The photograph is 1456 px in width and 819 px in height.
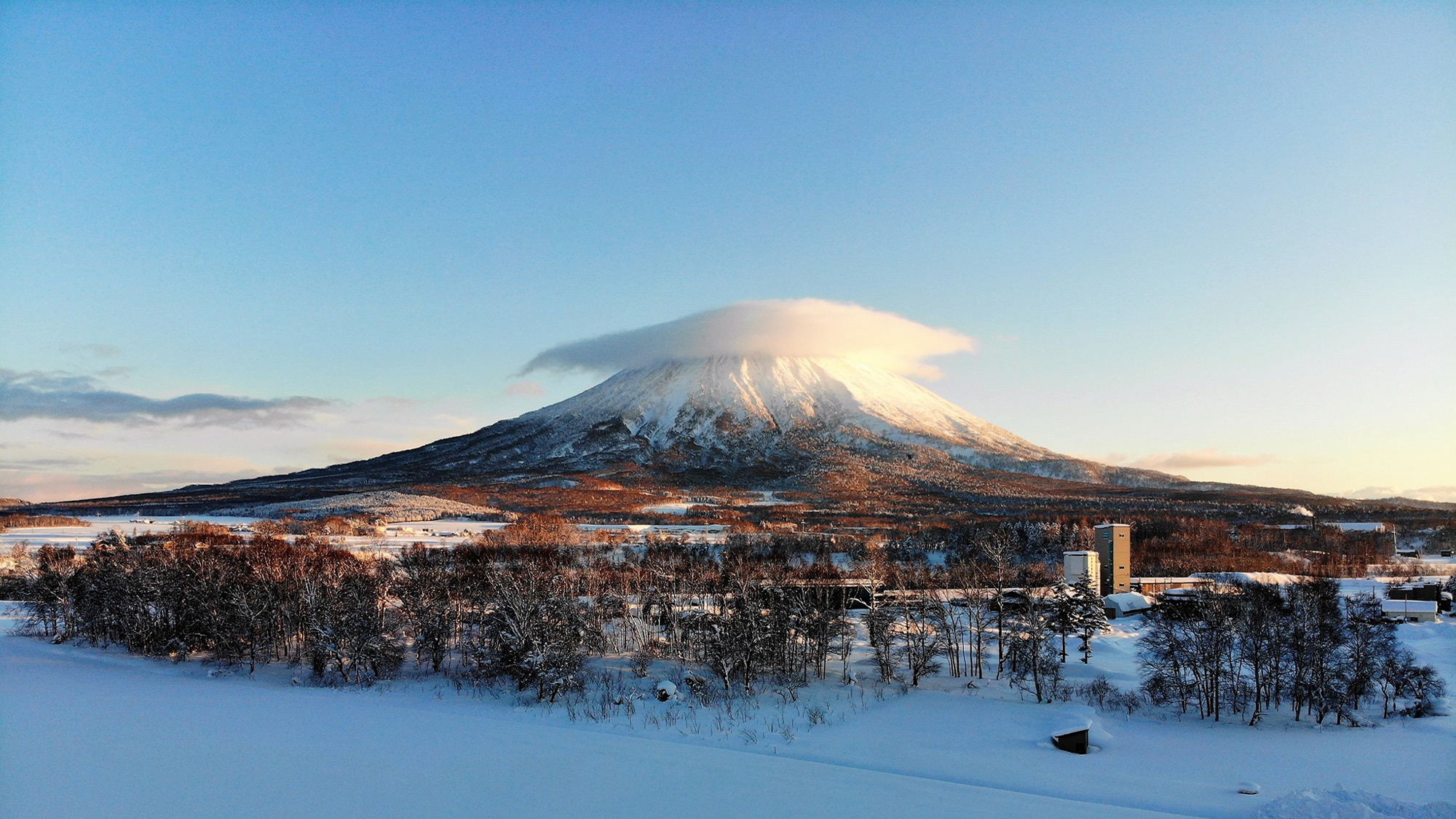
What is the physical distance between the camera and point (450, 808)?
19.0 meters

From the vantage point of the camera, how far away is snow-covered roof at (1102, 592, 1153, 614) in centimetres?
6278

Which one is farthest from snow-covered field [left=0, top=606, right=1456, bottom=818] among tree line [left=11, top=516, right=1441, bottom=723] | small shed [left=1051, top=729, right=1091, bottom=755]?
tree line [left=11, top=516, right=1441, bottom=723]

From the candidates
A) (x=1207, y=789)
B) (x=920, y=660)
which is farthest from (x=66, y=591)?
(x=1207, y=789)

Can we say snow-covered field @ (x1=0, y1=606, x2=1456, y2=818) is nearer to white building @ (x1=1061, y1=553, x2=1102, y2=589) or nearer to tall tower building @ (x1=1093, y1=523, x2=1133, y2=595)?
white building @ (x1=1061, y1=553, x2=1102, y2=589)

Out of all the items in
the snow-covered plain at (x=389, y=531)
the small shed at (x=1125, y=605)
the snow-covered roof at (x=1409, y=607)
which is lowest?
the small shed at (x=1125, y=605)

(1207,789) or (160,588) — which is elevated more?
(160,588)

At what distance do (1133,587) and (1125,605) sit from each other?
1197cm

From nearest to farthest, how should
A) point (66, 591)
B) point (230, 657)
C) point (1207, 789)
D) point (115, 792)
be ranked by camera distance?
1. point (115, 792)
2. point (1207, 789)
3. point (230, 657)
4. point (66, 591)

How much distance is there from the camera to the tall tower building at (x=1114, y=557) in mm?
71062

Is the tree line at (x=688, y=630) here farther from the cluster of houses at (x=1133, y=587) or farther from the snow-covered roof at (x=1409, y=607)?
the cluster of houses at (x=1133, y=587)

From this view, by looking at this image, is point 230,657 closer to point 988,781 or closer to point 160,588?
point 160,588

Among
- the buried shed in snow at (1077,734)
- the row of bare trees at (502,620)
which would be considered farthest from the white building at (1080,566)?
the buried shed in snow at (1077,734)

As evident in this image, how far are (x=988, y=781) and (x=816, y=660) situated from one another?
16882 mm

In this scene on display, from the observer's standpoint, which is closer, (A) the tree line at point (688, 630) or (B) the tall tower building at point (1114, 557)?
(A) the tree line at point (688, 630)
